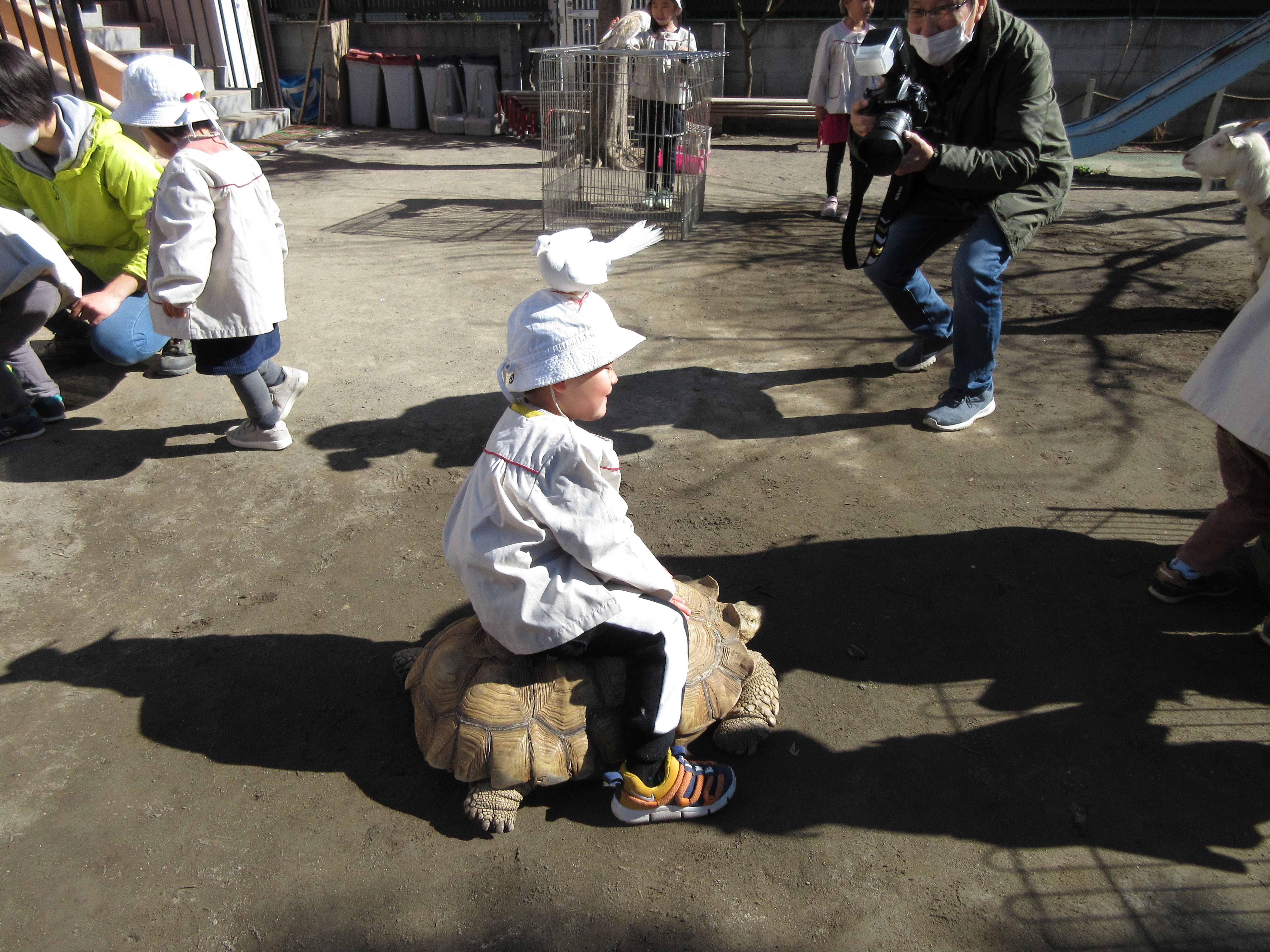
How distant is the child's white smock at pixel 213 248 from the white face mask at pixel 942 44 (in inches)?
127

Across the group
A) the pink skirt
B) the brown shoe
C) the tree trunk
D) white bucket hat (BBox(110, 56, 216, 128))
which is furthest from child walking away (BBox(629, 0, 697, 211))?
the brown shoe

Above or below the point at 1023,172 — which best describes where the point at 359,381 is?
below

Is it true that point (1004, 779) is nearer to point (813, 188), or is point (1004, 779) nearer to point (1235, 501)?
point (1235, 501)

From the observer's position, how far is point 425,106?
13.9 metres

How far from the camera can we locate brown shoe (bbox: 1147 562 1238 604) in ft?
10.3

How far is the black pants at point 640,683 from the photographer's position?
2320 millimetres

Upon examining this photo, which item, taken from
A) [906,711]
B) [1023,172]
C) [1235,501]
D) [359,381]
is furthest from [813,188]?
[906,711]

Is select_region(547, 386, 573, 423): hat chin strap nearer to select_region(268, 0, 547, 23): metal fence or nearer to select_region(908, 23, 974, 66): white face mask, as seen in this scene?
select_region(908, 23, 974, 66): white face mask

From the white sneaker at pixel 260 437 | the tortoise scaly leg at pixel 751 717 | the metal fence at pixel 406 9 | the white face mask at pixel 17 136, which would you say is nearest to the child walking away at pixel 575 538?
the tortoise scaly leg at pixel 751 717

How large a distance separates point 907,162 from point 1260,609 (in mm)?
2399

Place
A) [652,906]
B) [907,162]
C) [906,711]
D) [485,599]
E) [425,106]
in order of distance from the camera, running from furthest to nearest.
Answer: [425,106] < [907,162] < [906,711] < [485,599] < [652,906]

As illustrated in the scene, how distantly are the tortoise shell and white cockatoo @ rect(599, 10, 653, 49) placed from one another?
7213mm

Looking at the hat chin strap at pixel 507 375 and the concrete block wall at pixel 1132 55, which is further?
the concrete block wall at pixel 1132 55

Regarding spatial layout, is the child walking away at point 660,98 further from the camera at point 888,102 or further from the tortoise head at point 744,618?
the tortoise head at point 744,618
